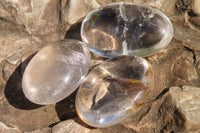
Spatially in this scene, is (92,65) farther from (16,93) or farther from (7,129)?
(7,129)

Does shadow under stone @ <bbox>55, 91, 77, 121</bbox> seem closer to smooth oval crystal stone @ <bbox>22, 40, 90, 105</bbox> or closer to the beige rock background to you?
the beige rock background

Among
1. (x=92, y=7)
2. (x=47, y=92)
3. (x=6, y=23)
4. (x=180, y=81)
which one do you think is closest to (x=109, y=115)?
(x=47, y=92)

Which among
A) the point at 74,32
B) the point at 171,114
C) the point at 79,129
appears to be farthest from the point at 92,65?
the point at 171,114

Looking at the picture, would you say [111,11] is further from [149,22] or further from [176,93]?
[176,93]

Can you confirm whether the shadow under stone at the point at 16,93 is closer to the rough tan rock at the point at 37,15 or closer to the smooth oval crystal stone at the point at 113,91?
the rough tan rock at the point at 37,15

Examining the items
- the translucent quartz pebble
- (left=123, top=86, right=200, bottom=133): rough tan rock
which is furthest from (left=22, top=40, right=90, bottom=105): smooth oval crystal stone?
(left=123, top=86, right=200, bottom=133): rough tan rock

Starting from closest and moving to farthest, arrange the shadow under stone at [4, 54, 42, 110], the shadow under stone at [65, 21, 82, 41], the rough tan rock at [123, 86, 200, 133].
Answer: the rough tan rock at [123, 86, 200, 133], the shadow under stone at [4, 54, 42, 110], the shadow under stone at [65, 21, 82, 41]

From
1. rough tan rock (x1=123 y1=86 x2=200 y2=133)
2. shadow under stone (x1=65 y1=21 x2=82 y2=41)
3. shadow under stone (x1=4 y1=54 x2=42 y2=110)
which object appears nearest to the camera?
rough tan rock (x1=123 y1=86 x2=200 y2=133)
